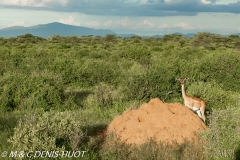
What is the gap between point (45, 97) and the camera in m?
13.0

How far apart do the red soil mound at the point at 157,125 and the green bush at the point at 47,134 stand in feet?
3.75

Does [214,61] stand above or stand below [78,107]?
above

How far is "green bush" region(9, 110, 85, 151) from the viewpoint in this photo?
23.1ft

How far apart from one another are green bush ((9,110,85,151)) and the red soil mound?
1.14m

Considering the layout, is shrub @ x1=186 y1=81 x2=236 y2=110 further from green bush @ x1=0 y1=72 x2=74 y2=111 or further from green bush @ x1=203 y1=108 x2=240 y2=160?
green bush @ x1=0 y1=72 x2=74 y2=111

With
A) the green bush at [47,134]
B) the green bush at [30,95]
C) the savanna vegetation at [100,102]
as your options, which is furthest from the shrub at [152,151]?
the green bush at [30,95]

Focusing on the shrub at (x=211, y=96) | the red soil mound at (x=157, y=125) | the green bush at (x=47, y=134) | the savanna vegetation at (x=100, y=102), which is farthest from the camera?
the shrub at (x=211, y=96)

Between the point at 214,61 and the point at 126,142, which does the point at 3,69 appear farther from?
the point at 126,142

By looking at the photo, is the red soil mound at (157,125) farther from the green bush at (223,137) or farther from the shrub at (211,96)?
the shrub at (211,96)

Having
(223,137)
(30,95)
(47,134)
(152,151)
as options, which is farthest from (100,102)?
(223,137)

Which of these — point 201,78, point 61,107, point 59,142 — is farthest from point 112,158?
point 201,78

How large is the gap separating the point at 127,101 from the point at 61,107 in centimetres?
274

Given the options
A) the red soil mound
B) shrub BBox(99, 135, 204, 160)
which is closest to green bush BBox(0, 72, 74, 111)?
the red soil mound

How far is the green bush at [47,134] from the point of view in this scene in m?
7.03
